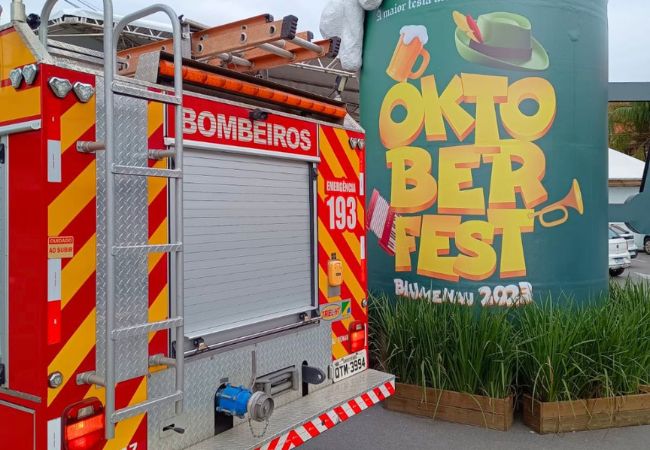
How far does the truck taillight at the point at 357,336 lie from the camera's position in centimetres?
432

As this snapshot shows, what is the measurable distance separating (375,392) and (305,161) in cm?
156

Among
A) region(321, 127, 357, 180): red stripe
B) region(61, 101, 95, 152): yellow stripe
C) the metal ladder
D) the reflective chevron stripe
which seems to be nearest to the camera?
the metal ladder

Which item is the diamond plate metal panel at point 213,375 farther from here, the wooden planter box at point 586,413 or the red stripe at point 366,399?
the wooden planter box at point 586,413

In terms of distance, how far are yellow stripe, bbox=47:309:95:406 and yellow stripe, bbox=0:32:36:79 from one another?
98cm

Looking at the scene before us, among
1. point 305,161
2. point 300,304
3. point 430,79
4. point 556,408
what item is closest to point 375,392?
point 300,304

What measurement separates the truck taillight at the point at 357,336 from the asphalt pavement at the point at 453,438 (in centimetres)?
101

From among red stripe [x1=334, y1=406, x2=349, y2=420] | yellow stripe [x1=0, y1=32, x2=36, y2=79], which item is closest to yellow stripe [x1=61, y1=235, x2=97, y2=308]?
yellow stripe [x1=0, y1=32, x2=36, y2=79]

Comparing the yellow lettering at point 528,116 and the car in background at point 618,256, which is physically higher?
the yellow lettering at point 528,116

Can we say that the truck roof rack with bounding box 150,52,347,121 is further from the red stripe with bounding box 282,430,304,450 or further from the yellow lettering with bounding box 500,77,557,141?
the yellow lettering with bounding box 500,77,557,141

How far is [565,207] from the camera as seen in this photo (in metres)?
6.43

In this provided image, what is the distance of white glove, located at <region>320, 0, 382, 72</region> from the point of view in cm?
714

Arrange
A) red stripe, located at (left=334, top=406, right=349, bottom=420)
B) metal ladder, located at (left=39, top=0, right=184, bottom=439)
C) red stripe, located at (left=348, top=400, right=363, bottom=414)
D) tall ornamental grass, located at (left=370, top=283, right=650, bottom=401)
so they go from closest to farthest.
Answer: metal ladder, located at (left=39, top=0, right=184, bottom=439) → red stripe, located at (left=334, top=406, right=349, bottom=420) → red stripe, located at (left=348, top=400, right=363, bottom=414) → tall ornamental grass, located at (left=370, top=283, right=650, bottom=401)

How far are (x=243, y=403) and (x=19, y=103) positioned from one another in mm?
1752

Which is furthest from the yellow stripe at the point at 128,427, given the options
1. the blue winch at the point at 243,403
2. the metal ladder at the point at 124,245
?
the blue winch at the point at 243,403
